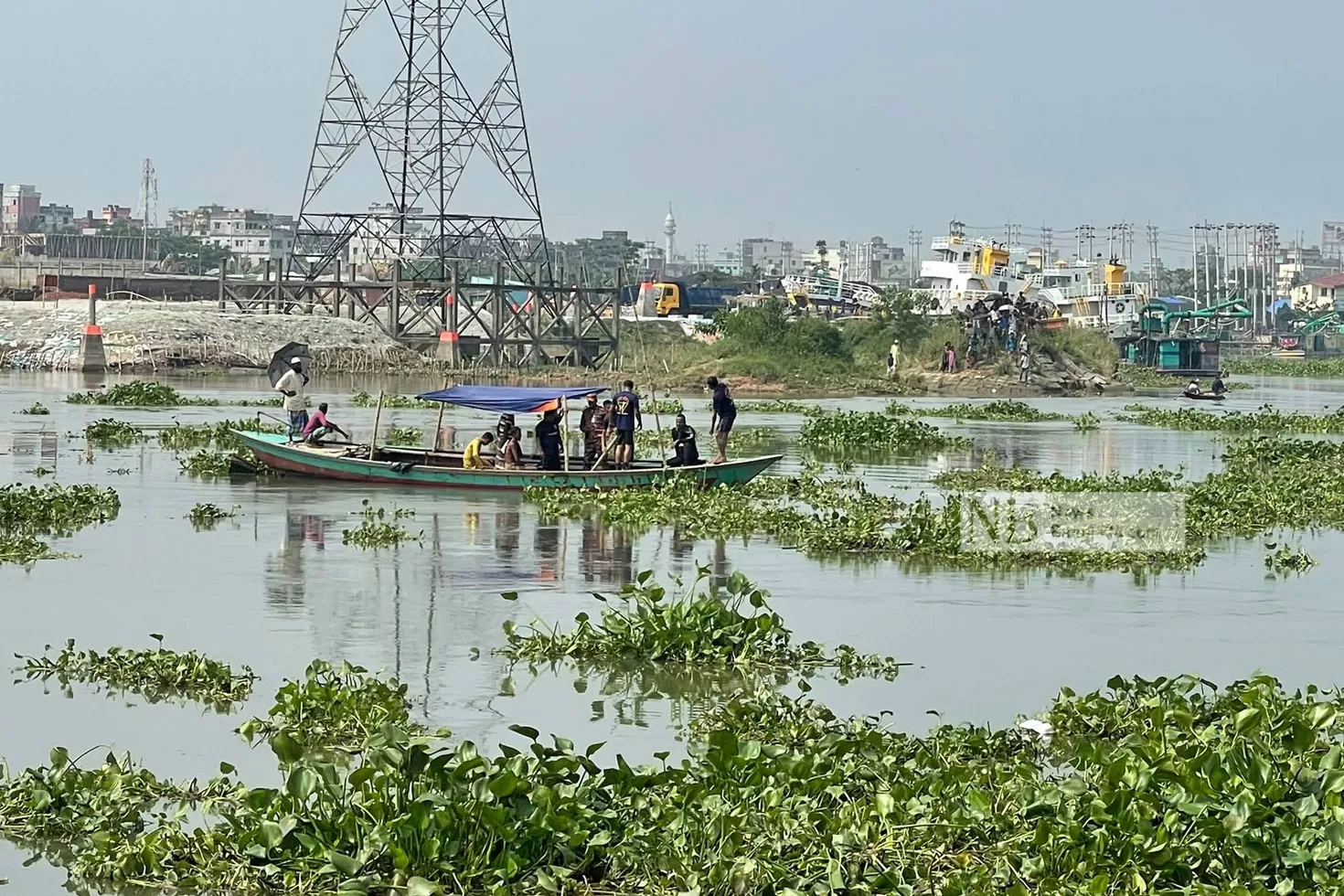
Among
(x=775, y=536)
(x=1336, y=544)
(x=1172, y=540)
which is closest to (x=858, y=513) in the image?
(x=775, y=536)

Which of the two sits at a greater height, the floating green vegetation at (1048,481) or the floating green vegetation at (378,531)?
the floating green vegetation at (1048,481)

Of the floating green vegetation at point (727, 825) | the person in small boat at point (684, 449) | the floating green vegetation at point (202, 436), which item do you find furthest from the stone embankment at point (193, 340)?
the floating green vegetation at point (727, 825)

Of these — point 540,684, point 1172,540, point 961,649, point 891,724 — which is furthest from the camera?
point 1172,540

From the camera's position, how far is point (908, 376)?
6481cm

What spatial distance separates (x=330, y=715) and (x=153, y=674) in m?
2.14

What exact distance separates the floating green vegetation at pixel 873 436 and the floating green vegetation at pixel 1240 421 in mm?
9726

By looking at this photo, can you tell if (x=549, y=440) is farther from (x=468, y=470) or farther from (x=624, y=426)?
(x=468, y=470)

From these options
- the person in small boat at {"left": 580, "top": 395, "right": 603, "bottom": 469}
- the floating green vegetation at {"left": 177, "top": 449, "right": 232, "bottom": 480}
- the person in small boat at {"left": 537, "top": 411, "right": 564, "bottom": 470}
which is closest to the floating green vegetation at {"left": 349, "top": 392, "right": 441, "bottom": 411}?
the floating green vegetation at {"left": 177, "top": 449, "right": 232, "bottom": 480}

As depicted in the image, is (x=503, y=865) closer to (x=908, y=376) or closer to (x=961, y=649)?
(x=961, y=649)

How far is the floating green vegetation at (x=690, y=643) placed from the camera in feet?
47.8

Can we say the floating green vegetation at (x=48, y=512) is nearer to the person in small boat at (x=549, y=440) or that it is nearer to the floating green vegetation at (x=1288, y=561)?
the person in small boat at (x=549, y=440)

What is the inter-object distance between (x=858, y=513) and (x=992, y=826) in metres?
12.9

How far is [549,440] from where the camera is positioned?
2588cm

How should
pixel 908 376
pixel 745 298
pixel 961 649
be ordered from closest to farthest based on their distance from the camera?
pixel 961 649
pixel 908 376
pixel 745 298
